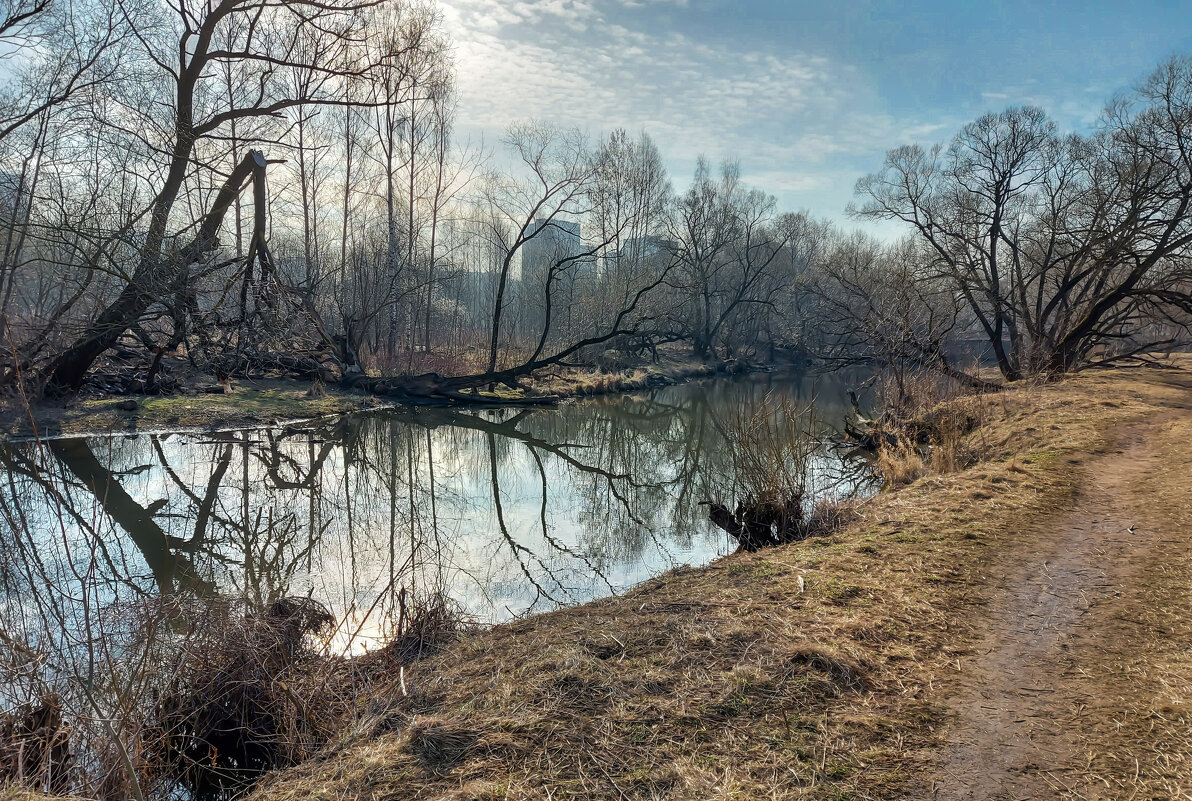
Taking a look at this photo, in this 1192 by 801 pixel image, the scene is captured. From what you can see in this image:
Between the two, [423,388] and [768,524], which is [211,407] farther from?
[768,524]

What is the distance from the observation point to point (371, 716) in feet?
11.7

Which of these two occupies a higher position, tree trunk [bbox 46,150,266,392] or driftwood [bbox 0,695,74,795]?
tree trunk [bbox 46,150,266,392]

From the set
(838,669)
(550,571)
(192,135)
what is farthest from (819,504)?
(192,135)

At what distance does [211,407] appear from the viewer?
16547mm

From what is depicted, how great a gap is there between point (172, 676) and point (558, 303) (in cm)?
3233

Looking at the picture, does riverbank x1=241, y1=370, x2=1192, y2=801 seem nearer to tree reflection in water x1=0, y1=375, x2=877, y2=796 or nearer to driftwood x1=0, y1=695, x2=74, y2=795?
driftwood x1=0, y1=695, x2=74, y2=795

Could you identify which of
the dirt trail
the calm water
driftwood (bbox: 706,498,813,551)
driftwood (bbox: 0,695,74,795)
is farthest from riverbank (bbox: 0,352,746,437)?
the dirt trail

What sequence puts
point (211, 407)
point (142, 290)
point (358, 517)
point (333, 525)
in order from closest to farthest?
1. point (333, 525)
2. point (358, 517)
3. point (142, 290)
4. point (211, 407)

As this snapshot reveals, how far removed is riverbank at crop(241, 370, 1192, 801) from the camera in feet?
9.10

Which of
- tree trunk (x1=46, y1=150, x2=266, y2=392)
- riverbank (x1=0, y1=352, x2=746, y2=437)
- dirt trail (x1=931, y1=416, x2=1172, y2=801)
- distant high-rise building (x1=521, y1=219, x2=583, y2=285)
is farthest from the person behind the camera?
distant high-rise building (x1=521, y1=219, x2=583, y2=285)

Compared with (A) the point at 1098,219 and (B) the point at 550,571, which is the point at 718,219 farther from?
(B) the point at 550,571

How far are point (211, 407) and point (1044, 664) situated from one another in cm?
1764

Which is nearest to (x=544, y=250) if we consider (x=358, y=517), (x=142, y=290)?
(x=142, y=290)

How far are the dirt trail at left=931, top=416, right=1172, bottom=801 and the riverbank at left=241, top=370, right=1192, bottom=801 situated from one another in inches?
0.5
